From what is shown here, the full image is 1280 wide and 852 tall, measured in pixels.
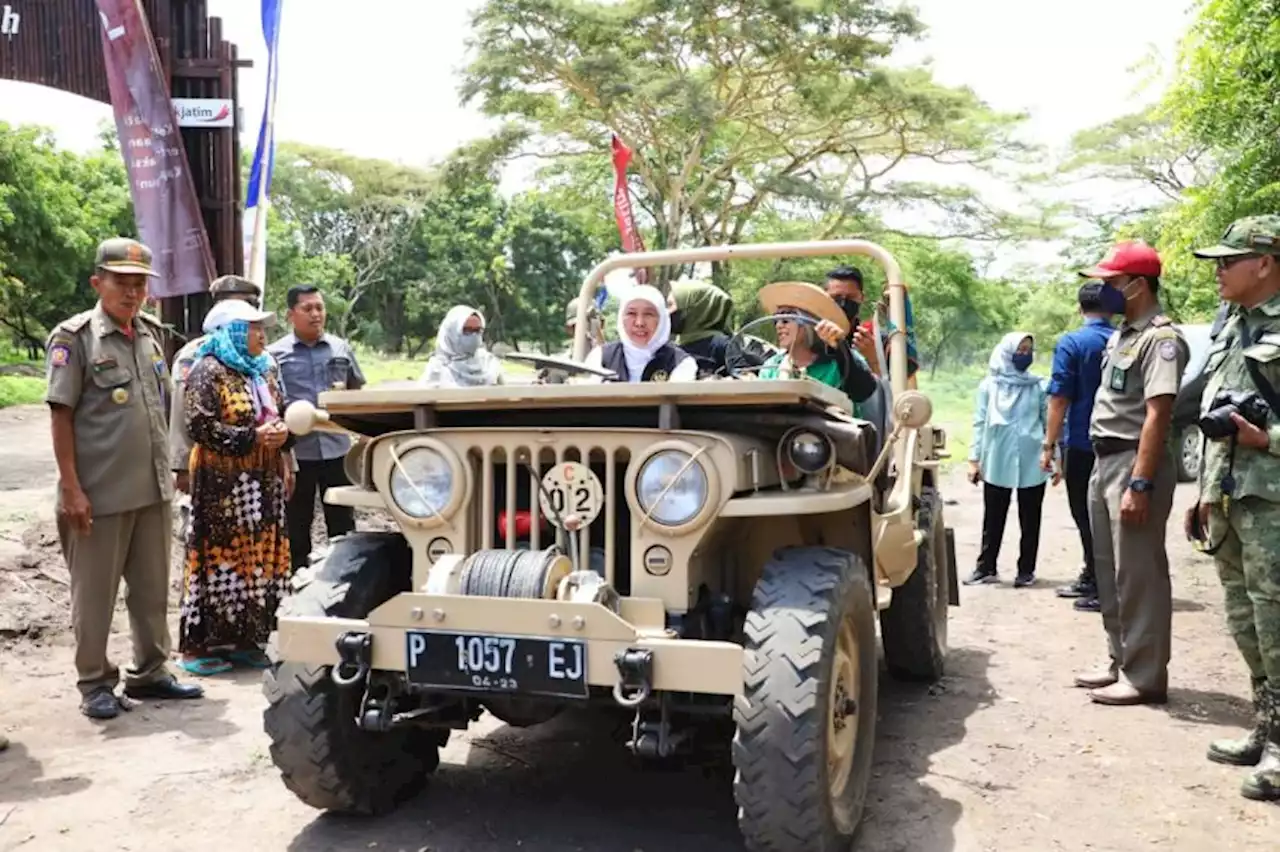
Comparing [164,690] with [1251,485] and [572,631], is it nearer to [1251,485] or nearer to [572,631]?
[572,631]

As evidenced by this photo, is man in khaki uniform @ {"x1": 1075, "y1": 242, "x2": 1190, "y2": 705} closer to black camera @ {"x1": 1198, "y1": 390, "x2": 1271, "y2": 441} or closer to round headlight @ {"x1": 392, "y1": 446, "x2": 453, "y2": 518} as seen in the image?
black camera @ {"x1": 1198, "y1": 390, "x2": 1271, "y2": 441}

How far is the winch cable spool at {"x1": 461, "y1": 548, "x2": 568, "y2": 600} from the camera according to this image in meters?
3.31

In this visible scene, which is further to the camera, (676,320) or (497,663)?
(676,320)

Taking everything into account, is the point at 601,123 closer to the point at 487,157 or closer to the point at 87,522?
the point at 487,157

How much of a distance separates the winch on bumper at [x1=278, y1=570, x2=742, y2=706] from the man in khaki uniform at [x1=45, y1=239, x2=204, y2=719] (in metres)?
2.19

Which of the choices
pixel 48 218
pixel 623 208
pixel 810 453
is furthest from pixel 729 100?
pixel 810 453


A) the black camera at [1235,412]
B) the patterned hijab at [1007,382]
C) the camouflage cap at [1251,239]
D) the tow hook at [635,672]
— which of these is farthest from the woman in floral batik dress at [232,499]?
the patterned hijab at [1007,382]

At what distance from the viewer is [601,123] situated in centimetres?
2786

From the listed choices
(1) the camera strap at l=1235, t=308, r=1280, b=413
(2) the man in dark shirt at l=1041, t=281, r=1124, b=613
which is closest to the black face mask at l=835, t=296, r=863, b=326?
(2) the man in dark shirt at l=1041, t=281, r=1124, b=613

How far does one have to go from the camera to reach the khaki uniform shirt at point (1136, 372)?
4.91 meters

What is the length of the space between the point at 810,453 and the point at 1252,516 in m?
1.76

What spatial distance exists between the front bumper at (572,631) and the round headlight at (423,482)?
378 mm

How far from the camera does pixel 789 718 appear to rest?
3125 millimetres

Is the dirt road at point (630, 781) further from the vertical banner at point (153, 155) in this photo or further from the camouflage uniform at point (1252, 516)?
the vertical banner at point (153, 155)
